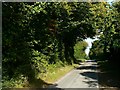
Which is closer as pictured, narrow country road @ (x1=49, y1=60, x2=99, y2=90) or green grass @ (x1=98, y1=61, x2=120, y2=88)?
narrow country road @ (x1=49, y1=60, x2=99, y2=90)

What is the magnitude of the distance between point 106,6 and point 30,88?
20655 millimetres

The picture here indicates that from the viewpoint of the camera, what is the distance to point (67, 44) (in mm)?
50250

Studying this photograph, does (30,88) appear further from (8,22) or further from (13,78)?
(8,22)

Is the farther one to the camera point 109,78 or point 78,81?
point 109,78

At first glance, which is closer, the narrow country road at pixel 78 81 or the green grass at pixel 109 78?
the narrow country road at pixel 78 81

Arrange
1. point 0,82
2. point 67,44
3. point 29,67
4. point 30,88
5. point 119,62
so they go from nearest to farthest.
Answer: point 0,82
point 30,88
point 29,67
point 119,62
point 67,44

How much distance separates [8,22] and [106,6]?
20.9 metres

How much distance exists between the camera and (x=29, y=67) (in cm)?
2033

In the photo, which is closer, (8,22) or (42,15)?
(8,22)

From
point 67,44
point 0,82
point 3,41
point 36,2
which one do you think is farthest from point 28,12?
point 67,44

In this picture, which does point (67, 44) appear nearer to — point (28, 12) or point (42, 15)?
point (42, 15)

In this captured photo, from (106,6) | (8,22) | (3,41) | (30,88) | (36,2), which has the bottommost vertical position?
(30,88)

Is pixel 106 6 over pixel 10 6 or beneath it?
over

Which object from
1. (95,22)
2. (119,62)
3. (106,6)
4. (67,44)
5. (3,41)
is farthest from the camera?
(67,44)
